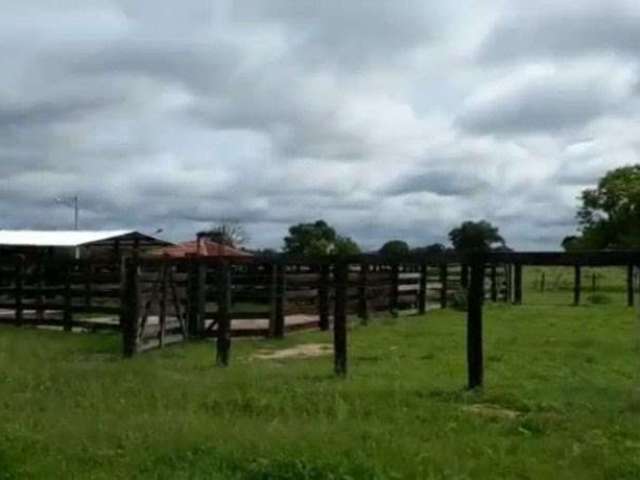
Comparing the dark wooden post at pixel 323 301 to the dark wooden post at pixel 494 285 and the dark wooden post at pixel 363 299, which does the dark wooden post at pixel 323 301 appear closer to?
the dark wooden post at pixel 363 299

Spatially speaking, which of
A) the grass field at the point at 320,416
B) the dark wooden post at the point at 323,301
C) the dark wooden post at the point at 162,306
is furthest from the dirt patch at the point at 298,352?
the dark wooden post at the point at 323,301

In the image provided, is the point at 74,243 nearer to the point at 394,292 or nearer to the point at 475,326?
the point at 394,292

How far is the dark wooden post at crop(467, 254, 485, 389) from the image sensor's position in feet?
40.2

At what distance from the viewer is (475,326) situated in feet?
40.9

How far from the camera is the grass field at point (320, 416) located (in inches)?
318

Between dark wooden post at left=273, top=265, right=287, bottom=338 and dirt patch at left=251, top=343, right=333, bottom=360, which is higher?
dark wooden post at left=273, top=265, right=287, bottom=338

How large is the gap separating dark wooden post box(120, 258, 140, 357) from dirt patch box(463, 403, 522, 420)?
287 inches

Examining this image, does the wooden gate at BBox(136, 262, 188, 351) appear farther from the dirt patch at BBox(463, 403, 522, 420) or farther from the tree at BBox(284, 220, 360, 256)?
the tree at BBox(284, 220, 360, 256)

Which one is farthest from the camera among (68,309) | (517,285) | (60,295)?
(517,285)

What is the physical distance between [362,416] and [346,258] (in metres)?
4.29

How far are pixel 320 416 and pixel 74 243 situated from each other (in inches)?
1343

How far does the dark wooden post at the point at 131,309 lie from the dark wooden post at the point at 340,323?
411 centimetres

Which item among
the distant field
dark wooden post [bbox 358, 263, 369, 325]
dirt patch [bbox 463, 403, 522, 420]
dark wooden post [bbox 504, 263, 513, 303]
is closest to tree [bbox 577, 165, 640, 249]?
the distant field

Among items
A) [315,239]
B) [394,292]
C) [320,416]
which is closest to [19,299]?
[394,292]
